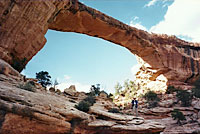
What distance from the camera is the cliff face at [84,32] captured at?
38.8 ft

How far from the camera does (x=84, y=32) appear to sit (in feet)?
70.4

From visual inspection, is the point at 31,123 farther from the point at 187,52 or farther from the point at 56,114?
the point at 187,52

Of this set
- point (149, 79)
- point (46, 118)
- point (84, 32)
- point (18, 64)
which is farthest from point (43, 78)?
point (149, 79)

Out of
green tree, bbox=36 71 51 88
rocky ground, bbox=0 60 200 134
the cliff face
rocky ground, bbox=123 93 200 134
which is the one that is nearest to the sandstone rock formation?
rocky ground, bbox=0 60 200 134

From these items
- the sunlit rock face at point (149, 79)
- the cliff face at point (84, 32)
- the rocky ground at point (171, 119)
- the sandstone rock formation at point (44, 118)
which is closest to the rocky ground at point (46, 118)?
the sandstone rock formation at point (44, 118)

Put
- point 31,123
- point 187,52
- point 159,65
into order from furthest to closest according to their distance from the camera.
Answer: point 187,52 < point 159,65 < point 31,123

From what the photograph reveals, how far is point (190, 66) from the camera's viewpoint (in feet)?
86.8

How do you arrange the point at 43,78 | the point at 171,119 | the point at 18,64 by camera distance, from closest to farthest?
the point at 18,64 < the point at 171,119 < the point at 43,78

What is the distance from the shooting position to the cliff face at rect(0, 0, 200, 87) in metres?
11.8

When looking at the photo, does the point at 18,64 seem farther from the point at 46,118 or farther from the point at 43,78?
the point at 46,118

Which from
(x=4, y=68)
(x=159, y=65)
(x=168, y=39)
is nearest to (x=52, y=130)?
(x=4, y=68)

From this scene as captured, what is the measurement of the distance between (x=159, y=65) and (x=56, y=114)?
23.7 m

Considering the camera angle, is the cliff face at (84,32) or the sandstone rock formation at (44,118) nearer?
the sandstone rock formation at (44,118)

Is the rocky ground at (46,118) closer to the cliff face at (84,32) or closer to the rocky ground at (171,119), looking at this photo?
the rocky ground at (171,119)
